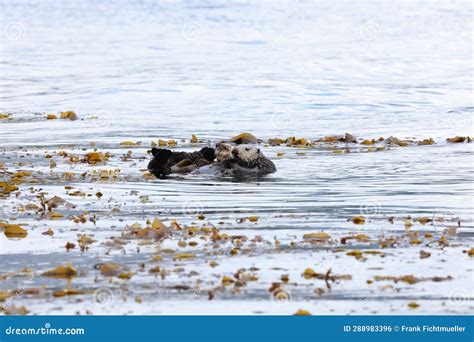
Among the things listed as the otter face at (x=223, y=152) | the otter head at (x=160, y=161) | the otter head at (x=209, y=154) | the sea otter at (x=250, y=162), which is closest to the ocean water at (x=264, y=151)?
the sea otter at (x=250, y=162)

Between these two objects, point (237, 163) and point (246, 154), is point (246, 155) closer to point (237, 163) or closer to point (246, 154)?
point (246, 154)

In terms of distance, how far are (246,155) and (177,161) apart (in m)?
0.84

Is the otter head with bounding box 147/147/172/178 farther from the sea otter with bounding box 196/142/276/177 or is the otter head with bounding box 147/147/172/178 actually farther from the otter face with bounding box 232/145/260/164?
the otter face with bounding box 232/145/260/164

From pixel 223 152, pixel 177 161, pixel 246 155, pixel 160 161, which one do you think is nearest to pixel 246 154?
pixel 246 155

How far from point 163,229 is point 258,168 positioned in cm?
408

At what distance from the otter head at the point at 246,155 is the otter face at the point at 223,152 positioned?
0.16ft

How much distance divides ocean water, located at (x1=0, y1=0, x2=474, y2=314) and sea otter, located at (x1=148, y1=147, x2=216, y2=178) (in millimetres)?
378

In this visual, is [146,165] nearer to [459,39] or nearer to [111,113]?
[111,113]

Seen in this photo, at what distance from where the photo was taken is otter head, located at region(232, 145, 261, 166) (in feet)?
41.5

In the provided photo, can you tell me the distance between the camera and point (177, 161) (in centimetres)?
1284

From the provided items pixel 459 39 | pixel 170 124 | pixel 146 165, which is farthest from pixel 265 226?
pixel 459 39

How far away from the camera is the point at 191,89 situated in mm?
25188

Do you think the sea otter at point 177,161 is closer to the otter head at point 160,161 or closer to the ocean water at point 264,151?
the otter head at point 160,161

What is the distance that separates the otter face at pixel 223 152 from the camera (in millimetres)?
12719
